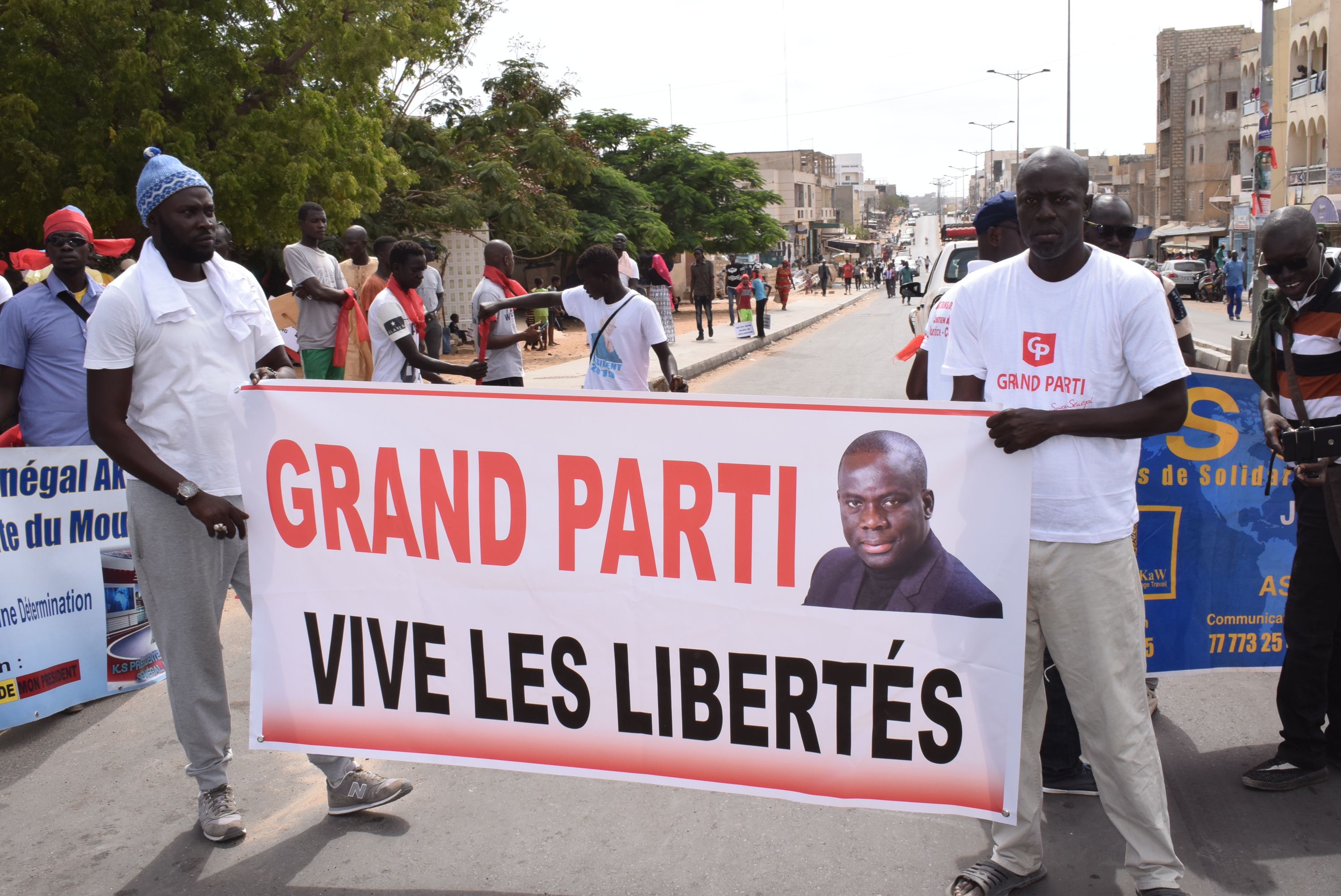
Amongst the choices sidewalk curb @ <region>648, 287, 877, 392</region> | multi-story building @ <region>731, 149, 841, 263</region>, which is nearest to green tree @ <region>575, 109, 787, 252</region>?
sidewalk curb @ <region>648, 287, 877, 392</region>

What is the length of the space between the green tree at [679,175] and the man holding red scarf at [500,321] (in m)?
28.3

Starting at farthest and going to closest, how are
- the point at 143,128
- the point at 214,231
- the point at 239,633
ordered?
the point at 143,128, the point at 239,633, the point at 214,231

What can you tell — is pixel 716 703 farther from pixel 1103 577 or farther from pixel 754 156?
pixel 754 156

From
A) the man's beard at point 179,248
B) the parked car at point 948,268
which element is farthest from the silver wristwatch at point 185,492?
the parked car at point 948,268

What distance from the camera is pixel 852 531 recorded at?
2914 millimetres

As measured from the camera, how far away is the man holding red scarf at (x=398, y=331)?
609cm

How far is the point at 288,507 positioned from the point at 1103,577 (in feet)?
7.63

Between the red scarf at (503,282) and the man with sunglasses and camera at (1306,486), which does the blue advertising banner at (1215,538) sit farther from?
the red scarf at (503,282)

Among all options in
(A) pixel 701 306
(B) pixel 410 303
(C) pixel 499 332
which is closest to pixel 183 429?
(B) pixel 410 303

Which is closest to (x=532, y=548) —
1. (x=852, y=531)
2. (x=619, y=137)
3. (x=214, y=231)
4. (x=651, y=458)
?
(x=651, y=458)

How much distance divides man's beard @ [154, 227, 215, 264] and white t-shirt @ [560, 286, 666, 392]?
251cm

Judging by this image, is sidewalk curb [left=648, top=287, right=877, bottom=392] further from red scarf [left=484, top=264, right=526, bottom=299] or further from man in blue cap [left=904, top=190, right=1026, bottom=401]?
man in blue cap [left=904, top=190, right=1026, bottom=401]

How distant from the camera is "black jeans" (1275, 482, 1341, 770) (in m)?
3.56

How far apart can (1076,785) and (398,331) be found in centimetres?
417
